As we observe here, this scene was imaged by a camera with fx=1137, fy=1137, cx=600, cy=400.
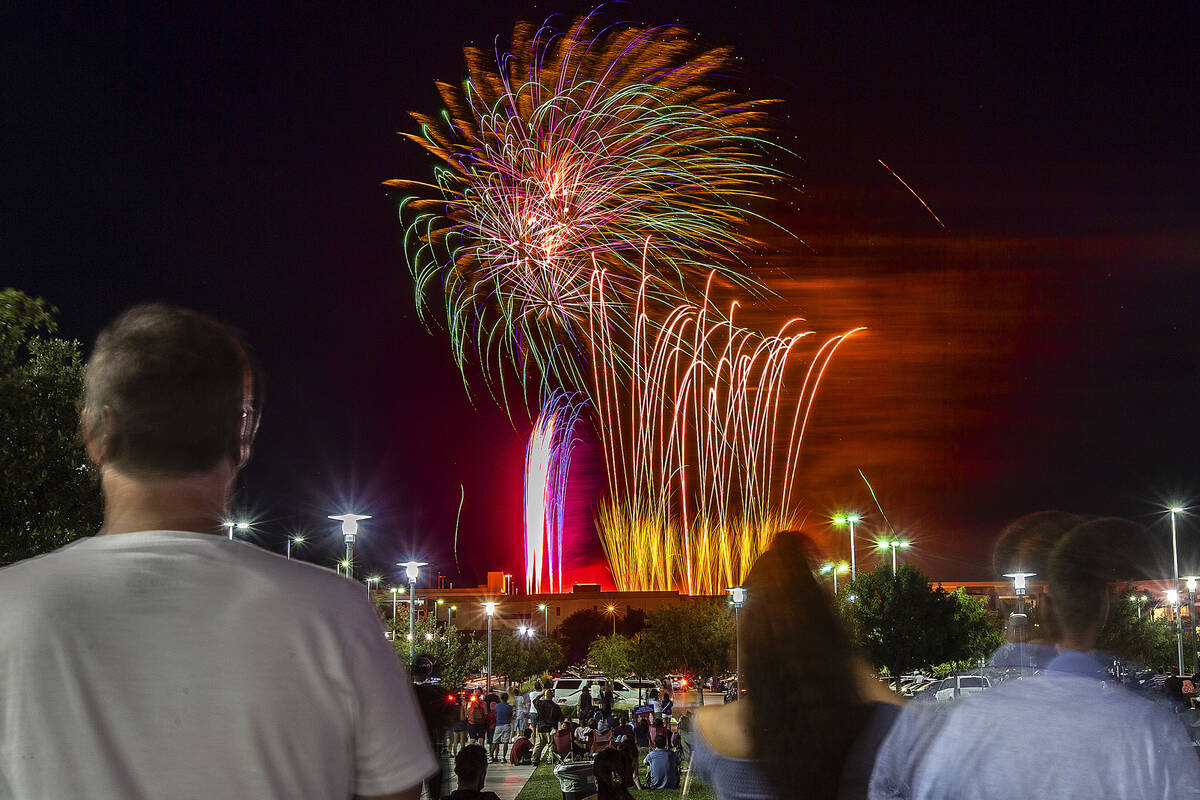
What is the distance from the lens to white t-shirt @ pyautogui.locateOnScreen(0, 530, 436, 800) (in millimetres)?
1689

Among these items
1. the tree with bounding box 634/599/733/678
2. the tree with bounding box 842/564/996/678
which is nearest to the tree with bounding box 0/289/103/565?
the tree with bounding box 842/564/996/678

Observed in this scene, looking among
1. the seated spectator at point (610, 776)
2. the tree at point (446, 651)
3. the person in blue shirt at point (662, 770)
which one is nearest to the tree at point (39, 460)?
the person in blue shirt at point (662, 770)

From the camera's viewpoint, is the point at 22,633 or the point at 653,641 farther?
the point at 653,641

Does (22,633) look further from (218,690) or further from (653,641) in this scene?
(653,641)

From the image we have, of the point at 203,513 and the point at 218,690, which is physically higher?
the point at 203,513

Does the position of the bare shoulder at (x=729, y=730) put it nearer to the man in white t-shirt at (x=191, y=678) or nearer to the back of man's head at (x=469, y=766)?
the man in white t-shirt at (x=191, y=678)

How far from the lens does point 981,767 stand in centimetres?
308

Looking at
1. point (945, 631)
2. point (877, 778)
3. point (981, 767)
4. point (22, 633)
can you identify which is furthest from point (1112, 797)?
point (945, 631)

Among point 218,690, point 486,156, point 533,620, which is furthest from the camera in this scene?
point 533,620

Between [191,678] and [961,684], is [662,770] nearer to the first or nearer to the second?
[191,678]

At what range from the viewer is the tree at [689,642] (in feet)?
189

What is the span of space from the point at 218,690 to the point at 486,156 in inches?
1155

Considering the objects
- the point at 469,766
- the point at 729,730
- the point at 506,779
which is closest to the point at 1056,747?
the point at 729,730

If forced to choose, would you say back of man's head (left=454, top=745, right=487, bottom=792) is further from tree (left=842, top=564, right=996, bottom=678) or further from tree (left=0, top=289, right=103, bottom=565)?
tree (left=842, top=564, right=996, bottom=678)
